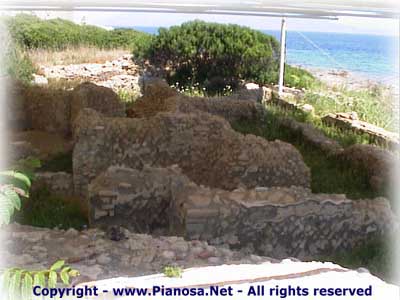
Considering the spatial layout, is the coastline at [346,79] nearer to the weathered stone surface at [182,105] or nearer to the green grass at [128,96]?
the green grass at [128,96]

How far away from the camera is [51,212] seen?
21.4ft

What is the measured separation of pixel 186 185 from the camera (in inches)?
242

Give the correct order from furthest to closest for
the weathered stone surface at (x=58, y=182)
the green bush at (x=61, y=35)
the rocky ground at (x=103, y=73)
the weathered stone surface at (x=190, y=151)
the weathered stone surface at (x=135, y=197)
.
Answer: the green bush at (x=61, y=35), the rocky ground at (x=103, y=73), the weathered stone surface at (x=58, y=182), the weathered stone surface at (x=190, y=151), the weathered stone surface at (x=135, y=197)

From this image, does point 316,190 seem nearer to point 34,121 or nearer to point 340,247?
point 340,247

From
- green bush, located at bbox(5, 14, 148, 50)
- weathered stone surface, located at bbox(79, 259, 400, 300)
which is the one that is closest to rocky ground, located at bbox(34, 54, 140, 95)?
green bush, located at bbox(5, 14, 148, 50)

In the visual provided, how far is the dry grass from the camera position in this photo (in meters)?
17.1

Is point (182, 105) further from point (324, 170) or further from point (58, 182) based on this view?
point (58, 182)

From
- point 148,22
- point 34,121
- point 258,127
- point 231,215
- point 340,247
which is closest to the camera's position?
point 231,215

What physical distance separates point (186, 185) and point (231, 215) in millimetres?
768

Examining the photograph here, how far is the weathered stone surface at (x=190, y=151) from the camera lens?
7.14 m

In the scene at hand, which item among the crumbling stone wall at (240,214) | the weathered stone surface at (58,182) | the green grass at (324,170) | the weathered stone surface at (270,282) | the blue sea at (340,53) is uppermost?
the weathered stone surface at (270,282)

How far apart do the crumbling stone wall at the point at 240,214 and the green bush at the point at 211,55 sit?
33.5ft

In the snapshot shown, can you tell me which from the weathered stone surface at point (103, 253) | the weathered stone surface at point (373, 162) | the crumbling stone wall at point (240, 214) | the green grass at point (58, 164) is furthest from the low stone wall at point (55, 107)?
the weathered stone surface at point (103, 253)

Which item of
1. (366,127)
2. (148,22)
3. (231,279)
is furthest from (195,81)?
(231,279)
